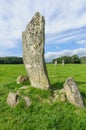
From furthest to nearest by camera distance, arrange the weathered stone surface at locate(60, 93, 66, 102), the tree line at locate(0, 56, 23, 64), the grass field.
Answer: the tree line at locate(0, 56, 23, 64), the weathered stone surface at locate(60, 93, 66, 102), the grass field

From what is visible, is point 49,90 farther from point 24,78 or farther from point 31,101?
point 24,78

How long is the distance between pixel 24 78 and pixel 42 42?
3418 millimetres

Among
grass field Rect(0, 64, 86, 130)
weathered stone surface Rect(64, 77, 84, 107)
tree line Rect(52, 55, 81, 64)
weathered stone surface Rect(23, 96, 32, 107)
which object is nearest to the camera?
grass field Rect(0, 64, 86, 130)

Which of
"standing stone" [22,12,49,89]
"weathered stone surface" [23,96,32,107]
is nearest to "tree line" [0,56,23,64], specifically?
"standing stone" [22,12,49,89]

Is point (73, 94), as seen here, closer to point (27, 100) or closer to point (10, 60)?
point (27, 100)

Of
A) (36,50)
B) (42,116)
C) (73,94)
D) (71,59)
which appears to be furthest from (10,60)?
(42,116)

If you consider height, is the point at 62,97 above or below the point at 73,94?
below

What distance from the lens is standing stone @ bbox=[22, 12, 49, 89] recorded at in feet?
42.4

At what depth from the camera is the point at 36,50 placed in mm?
12930

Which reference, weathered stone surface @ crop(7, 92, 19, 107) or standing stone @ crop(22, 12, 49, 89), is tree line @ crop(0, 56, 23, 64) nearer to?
standing stone @ crop(22, 12, 49, 89)

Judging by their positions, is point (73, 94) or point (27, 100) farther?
point (73, 94)

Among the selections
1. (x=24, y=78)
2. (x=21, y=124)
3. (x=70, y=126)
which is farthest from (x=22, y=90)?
(x=70, y=126)

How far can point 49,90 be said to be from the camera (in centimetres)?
1276

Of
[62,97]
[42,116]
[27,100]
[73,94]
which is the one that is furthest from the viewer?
[62,97]
